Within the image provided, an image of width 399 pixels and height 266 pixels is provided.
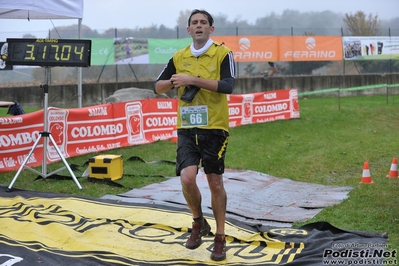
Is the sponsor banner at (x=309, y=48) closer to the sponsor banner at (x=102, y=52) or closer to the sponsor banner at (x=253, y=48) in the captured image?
the sponsor banner at (x=253, y=48)

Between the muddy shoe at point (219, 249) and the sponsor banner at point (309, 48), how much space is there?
24530 millimetres

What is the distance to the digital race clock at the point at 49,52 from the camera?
384 inches

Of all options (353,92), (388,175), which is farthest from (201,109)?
(353,92)

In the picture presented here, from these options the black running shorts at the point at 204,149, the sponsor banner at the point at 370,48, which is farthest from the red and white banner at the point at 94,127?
the sponsor banner at the point at 370,48

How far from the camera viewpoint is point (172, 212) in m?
7.80

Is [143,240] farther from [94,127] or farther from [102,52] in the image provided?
[102,52]

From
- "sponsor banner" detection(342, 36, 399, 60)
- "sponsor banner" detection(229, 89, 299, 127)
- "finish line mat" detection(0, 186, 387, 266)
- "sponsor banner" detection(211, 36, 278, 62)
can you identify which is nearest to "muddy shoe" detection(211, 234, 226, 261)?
"finish line mat" detection(0, 186, 387, 266)

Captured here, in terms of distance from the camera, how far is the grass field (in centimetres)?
836

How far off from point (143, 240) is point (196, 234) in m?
0.81

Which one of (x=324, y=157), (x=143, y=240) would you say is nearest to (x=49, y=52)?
(x=143, y=240)

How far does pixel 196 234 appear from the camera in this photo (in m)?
6.12

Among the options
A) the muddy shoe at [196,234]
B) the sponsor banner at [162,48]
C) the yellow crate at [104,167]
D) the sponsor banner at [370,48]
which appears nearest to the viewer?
the muddy shoe at [196,234]

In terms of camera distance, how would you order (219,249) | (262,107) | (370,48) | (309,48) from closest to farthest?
1. (219,249)
2. (262,107)
3. (309,48)
4. (370,48)

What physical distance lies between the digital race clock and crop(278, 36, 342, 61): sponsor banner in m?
20.9
